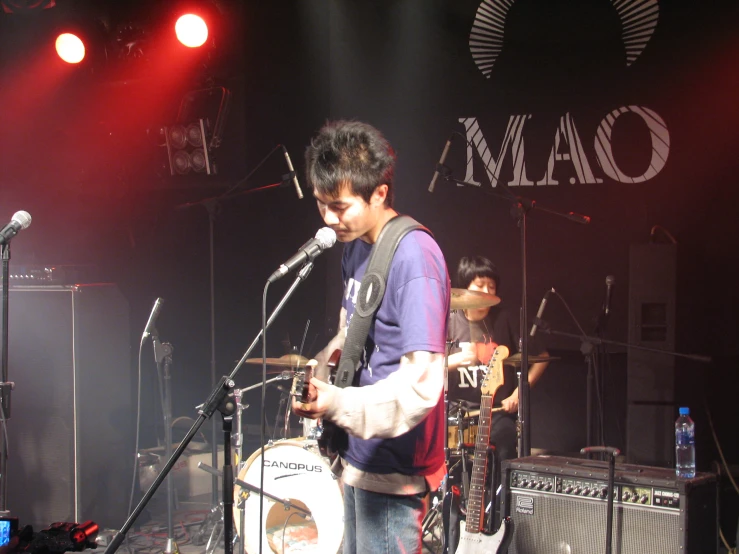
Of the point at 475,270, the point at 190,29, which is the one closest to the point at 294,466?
the point at 475,270

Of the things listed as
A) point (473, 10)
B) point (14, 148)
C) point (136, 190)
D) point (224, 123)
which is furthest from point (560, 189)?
point (14, 148)

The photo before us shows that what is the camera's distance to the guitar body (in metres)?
3.67

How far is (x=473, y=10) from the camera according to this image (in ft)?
19.3

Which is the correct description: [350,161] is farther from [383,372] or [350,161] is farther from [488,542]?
[488,542]

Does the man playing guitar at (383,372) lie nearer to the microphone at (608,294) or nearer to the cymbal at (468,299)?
the cymbal at (468,299)

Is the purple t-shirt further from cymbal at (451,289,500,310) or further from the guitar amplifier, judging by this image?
cymbal at (451,289,500,310)

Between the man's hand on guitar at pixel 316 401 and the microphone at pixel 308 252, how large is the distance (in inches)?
19.6

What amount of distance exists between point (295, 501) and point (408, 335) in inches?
105

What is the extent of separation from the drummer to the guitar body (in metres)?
1.29

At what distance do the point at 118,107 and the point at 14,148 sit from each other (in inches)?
37.4

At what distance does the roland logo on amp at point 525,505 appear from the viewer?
12.1 feet

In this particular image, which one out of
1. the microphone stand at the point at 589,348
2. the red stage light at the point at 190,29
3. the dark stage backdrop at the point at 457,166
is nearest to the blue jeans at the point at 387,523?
the microphone stand at the point at 589,348

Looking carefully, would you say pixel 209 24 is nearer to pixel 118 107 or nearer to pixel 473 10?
pixel 118 107

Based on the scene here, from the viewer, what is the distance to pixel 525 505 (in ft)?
12.2
